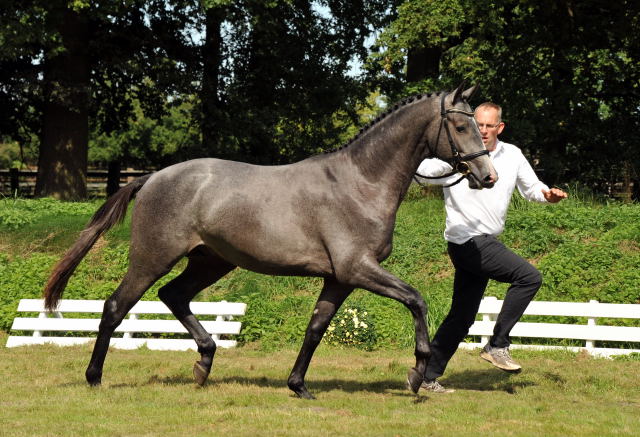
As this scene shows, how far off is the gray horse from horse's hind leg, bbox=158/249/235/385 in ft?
0.07

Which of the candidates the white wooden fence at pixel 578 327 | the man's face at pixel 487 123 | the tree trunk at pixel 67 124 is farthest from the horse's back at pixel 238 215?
the tree trunk at pixel 67 124

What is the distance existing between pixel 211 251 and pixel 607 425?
11.5 ft

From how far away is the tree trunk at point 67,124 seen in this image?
1919 cm

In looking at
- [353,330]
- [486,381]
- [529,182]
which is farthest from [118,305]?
[353,330]

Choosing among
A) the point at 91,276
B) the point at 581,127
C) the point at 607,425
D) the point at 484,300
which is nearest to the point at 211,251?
the point at 607,425

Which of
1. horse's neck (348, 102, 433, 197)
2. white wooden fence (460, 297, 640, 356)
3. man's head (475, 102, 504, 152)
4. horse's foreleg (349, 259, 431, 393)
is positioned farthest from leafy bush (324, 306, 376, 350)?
man's head (475, 102, 504, 152)

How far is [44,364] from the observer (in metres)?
9.01

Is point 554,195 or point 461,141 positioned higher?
point 461,141

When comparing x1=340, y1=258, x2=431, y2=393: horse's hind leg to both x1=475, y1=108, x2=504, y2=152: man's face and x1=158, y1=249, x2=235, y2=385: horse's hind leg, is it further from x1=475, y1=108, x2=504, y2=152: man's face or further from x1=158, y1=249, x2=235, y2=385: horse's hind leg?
x1=158, y1=249, x2=235, y2=385: horse's hind leg

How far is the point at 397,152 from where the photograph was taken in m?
6.96

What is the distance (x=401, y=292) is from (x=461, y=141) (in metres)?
1.26

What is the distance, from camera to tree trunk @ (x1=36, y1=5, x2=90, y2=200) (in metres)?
19.2

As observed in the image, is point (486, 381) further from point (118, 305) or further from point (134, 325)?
point (134, 325)

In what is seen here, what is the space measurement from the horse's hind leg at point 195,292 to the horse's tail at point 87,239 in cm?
81
